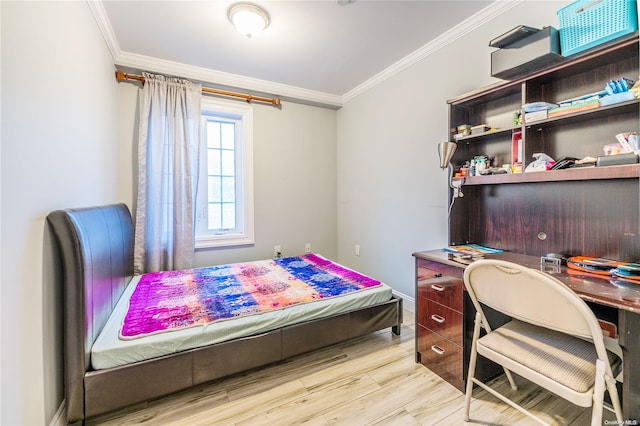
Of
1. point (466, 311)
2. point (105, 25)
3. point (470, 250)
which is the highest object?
point (105, 25)

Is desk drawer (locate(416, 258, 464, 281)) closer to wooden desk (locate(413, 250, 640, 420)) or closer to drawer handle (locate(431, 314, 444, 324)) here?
wooden desk (locate(413, 250, 640, 420))

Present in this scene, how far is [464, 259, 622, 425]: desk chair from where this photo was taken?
100cm

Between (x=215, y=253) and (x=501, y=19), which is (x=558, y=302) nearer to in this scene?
(x=501, y=19)

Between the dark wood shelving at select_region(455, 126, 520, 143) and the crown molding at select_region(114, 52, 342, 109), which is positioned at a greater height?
the crown molding at select_region(114, 52, 342, 109)

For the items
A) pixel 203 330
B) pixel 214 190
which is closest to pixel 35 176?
pixel 203 330

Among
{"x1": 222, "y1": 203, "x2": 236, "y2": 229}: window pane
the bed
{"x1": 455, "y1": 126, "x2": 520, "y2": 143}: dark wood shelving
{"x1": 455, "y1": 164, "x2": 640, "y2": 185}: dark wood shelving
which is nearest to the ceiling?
{"x1": 455, "y1": 126, "x2": 520, "y2": 143}: dark wood shelving

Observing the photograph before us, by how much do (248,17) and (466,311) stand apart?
2.44 metres

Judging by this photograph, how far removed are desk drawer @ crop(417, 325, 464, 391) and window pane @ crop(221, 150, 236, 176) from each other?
2.68 metres

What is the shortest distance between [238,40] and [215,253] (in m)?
2.21

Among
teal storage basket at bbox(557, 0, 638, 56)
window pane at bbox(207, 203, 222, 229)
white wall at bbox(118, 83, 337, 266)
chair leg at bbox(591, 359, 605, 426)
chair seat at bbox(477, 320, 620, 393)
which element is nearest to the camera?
chair leg at bbox(591, 359, 605, 426)

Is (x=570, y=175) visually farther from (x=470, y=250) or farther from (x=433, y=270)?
(x=433, y=270)

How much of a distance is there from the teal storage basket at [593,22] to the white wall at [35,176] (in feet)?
8.27

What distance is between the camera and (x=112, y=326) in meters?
1.59

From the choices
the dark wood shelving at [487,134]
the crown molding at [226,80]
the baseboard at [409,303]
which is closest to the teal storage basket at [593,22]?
the dark wood shelving at [487,134]
